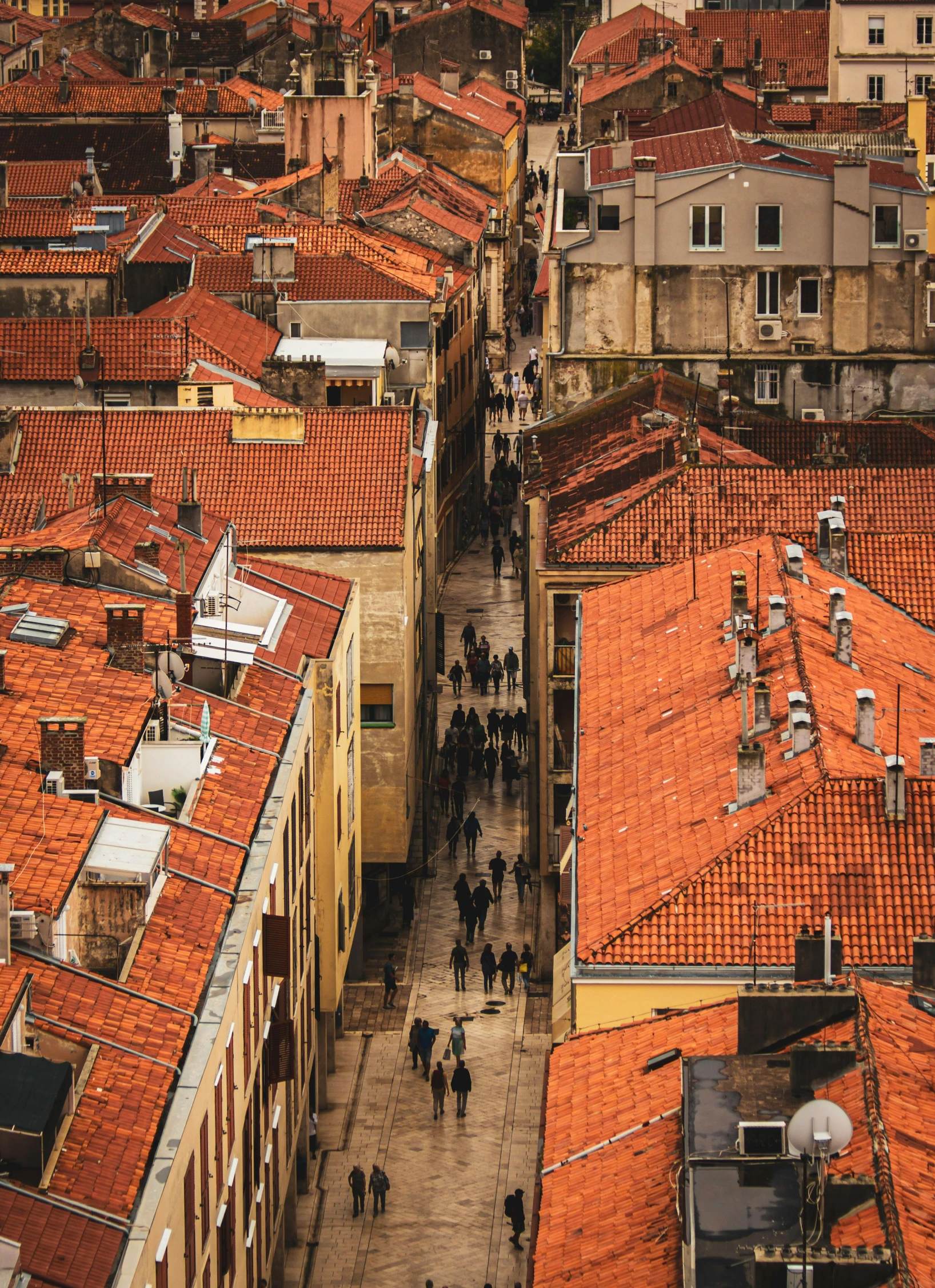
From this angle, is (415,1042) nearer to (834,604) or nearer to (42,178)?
(834,604)

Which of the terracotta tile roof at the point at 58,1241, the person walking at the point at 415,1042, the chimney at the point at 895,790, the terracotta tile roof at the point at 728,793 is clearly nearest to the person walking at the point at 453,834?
the person walking at the point at 415,1042

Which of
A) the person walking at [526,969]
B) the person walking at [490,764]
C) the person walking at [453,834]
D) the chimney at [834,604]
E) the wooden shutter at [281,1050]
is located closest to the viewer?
the wooden shutter at [281,1050]

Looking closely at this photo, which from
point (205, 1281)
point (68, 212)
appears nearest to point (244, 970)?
point (205, 1281)

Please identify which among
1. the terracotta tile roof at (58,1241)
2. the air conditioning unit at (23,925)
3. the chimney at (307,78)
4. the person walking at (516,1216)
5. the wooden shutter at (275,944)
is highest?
the chimney at (307,78)

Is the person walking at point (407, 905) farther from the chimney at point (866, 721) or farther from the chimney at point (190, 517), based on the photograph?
the chimney at point (866, 721)

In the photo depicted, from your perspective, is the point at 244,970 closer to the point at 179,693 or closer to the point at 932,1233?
the point at 179,693

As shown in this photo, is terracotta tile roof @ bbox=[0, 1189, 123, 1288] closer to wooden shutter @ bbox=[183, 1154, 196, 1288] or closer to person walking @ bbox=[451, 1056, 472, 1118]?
wooden shutter @ bbox=[183, 1154, 196, 1288]

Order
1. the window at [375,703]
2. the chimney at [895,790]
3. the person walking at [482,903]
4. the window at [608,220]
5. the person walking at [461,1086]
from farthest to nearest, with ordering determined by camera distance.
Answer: the window at [608,220]
the person walking at [482,903]
the window at [375,703]
the person walking at [461,1086]
the chimney at [895,790]
